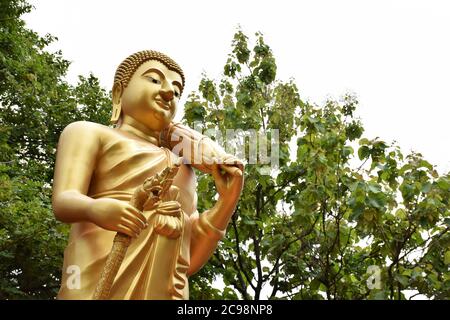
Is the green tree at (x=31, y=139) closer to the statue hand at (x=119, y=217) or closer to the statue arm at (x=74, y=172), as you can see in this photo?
the statue arm at (x=74, y=172)

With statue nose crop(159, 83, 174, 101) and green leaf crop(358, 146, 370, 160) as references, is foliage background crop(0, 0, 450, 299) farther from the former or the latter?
statue nose crop(159, 83, 174, 101)

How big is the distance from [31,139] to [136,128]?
6.53 metres

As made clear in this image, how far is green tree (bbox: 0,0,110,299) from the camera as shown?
8.38 metres

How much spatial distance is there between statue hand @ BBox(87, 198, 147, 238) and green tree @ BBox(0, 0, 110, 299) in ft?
14.5

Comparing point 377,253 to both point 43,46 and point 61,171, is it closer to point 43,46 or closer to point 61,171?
point 61,171

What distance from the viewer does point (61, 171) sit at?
4.25m

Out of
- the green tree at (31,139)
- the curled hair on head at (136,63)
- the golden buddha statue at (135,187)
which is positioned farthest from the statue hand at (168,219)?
the green tree at (31,139)

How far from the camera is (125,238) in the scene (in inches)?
149

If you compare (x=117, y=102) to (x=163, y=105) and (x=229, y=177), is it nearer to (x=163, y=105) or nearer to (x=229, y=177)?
(x=163, y=105)

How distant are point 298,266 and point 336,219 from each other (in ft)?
1.99

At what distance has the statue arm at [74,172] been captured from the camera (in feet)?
13.1
